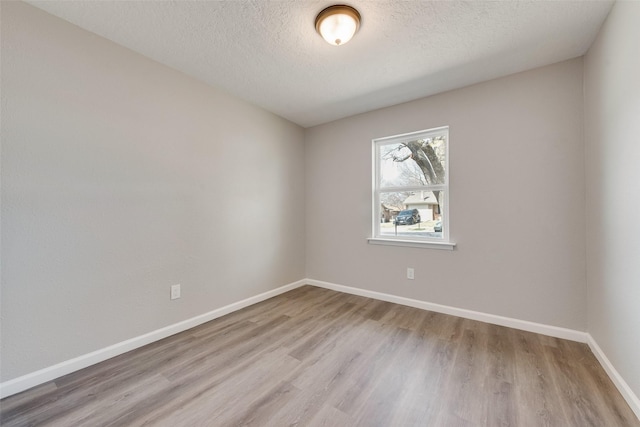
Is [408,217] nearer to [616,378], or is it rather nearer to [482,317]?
[482,317]

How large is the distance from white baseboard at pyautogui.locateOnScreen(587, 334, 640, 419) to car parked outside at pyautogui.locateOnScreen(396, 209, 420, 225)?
5.54 ft

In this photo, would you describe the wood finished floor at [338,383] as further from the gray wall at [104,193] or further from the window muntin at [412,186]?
the window muntin at [412,186]

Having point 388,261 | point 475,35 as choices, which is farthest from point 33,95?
point 388,261

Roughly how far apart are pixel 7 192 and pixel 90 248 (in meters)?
0.53

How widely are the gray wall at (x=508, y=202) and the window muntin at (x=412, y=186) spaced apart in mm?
125

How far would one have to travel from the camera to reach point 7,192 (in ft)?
4.91

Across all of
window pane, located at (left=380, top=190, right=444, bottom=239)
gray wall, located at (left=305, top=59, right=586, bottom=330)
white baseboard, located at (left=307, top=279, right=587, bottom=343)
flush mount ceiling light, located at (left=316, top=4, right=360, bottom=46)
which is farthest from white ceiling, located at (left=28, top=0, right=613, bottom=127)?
white baseboard, located at (left=307, top=279, right=587, bottom=343)

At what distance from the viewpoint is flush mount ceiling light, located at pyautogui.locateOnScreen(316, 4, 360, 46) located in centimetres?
159

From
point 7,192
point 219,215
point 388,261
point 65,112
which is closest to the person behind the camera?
point 7,192

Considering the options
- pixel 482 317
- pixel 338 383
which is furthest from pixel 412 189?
pixel 338 383

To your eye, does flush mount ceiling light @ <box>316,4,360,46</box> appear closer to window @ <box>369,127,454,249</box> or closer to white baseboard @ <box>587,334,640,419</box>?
window @ <box>369,127,454,249</box>

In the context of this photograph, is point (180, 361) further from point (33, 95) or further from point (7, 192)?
point (33, 95)

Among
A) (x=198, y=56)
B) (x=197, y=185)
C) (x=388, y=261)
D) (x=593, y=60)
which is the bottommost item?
(x=388, y=261)

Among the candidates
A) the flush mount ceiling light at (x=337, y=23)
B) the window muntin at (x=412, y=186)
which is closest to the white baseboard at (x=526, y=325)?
the window muntin at (x=412, y=186)
